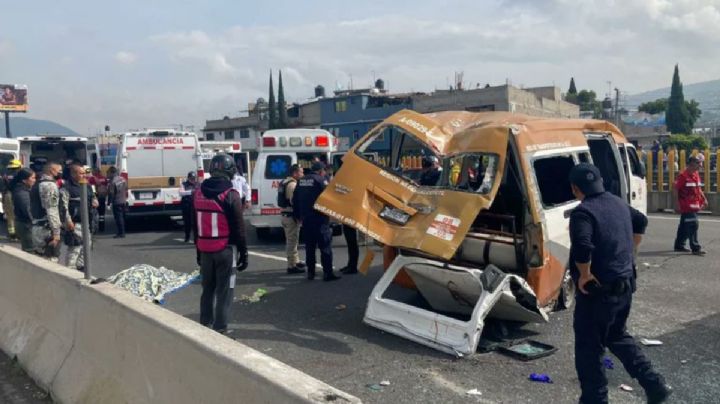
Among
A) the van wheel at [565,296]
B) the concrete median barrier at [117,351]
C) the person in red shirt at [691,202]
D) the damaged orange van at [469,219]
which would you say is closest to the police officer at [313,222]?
the damaged orange van at [469,219]

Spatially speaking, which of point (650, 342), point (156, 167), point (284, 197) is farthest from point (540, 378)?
point (156, 167)

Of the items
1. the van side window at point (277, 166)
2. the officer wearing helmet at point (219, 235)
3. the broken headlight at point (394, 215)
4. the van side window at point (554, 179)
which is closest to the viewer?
the officer wearing helmet at point (219, 235)

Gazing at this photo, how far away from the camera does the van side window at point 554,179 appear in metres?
6.98

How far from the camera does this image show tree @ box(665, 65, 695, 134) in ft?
232

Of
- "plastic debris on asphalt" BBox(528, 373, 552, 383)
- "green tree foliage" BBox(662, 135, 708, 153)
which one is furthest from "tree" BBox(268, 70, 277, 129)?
"plastic debris on asphalt" BBox(528, 373, 552, 383)

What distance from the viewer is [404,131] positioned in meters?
6.89

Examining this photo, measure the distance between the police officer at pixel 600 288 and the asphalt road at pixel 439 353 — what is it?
0.48 meters

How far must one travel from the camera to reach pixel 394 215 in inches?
254

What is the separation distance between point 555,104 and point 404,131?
58951 mm

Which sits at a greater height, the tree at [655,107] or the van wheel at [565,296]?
the tree at [655,107]

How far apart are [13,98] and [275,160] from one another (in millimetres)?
63257

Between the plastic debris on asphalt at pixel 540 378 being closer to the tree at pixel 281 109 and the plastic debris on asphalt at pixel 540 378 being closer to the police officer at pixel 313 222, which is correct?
the police officer at pixel 313 222

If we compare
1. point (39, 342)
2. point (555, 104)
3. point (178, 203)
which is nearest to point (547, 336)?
point (39, 342)

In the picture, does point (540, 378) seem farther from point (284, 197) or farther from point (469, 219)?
point (284, 197)
